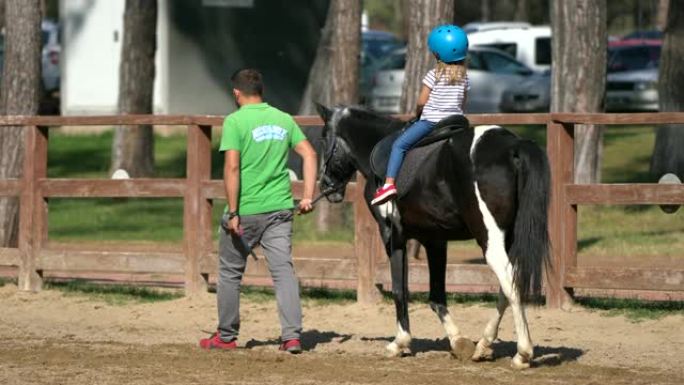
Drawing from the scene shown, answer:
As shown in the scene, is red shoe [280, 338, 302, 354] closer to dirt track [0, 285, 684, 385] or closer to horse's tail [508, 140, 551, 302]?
dirt track [0, 285, 684, 385]

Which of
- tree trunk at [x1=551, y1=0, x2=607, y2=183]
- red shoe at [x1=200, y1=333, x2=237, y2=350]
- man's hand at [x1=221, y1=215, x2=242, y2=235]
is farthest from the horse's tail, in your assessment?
tree trunk at [x1=551, y1=0, x2=607, y2=183]

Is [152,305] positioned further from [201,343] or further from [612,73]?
[612,73]

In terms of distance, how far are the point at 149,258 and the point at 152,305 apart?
64 cm

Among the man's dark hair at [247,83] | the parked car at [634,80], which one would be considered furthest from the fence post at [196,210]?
the parked car at [634,80]

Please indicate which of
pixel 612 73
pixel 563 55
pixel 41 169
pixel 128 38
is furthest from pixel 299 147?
pixel 612 73

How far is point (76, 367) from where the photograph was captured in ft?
30.7

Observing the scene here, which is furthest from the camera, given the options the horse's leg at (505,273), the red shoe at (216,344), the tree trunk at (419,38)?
the tree trunk at (419,38)

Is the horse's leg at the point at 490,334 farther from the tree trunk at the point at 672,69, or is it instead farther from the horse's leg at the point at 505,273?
the tree trunk at the point at 672,69

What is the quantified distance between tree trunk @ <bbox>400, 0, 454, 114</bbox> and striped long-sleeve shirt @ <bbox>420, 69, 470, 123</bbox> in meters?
Result: 4.14

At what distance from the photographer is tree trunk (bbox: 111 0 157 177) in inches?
939

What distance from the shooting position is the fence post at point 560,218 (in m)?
11.6

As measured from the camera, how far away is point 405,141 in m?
9.61

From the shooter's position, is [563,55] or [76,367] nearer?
[76,367]

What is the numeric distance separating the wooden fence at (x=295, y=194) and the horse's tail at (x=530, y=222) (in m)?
2.05
